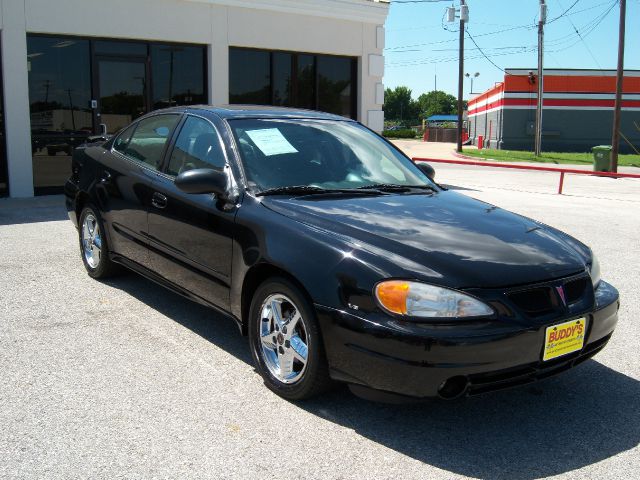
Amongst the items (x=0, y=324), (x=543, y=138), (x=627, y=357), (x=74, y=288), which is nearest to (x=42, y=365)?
(x=0, y=324)

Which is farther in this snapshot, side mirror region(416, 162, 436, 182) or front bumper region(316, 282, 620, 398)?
side mirror region(416, 162, 436, 182)

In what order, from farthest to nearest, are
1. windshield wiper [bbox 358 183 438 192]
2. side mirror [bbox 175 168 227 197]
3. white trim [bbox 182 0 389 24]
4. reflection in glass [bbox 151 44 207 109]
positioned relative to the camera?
white trim [bbox 182 0 389 24] → reflection in glass [bbox 151 44 207 109] → windshield wiper [bbox 358 183 438 192] → side mirror [bbox 175 168 227 197]

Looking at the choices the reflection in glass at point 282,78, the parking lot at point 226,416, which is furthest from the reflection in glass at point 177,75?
the parking lot at point 226,416

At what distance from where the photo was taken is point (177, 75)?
1382cm

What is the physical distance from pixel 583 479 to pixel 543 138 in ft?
148

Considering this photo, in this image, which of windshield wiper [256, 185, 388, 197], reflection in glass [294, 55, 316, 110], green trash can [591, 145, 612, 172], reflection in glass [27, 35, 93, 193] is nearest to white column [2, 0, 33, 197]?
reflection in glass [27, 35, 93, 193]

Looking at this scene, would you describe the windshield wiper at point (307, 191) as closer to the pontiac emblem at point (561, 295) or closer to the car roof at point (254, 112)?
the car roof at point (254, 112)

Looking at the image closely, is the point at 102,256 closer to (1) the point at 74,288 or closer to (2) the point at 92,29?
(1) the point at 74,288

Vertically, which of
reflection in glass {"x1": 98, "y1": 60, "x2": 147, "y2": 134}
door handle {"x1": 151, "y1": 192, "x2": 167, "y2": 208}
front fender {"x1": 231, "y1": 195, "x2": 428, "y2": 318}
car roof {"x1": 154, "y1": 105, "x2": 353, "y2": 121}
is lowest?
front fender {"x1": 231, "y1": 195, "x2": 428, "y2": 318}

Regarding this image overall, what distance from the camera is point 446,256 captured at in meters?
3.44

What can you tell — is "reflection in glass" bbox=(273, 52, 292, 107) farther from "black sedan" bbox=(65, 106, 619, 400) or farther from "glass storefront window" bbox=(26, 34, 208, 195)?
"black sedan" bbox=(65, 106, 619, 400)

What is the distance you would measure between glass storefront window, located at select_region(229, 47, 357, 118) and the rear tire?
8504mm

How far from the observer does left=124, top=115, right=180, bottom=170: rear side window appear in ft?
17.2

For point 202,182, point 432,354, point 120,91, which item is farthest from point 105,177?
point 120,91
